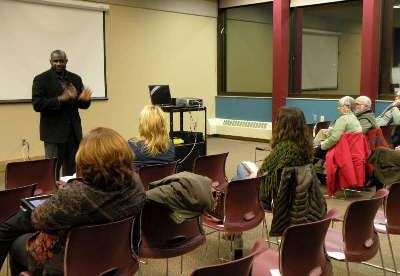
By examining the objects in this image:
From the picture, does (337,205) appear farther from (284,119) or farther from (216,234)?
(284,119)

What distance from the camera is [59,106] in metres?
4.46

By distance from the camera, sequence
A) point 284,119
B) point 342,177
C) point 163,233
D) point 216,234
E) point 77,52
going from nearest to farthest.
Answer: point 163,233 < point 284,119 < point 216,234 < point 342,177 < point 77,52

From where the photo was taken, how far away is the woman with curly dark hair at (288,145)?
113 inches

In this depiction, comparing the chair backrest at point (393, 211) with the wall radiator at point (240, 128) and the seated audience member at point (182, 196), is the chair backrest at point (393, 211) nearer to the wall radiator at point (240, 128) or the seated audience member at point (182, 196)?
the seated audience member at point (182, 196)

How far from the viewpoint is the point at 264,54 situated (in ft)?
31.7

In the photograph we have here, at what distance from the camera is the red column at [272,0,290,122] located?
8648mm

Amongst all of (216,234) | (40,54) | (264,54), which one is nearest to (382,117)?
(216,234)

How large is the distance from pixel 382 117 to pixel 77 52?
186 inches

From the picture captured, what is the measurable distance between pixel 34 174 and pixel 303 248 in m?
2.25

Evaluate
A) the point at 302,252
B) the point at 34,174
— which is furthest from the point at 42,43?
the point at 302,252

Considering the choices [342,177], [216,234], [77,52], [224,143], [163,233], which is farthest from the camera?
[224,143]

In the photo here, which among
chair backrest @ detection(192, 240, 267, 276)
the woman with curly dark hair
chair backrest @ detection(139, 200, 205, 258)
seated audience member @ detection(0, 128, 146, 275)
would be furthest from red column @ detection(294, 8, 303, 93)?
chair backrest @ detection(192, 240, 267, 276)

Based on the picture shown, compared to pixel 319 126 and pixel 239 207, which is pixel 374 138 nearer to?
pixel 319 126

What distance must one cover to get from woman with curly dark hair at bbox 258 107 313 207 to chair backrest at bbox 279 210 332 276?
0.79 meters
